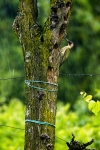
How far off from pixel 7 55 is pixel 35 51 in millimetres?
13537

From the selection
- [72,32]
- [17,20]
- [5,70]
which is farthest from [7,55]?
[17,20]

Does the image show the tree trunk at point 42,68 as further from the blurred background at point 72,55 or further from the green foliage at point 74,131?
the blurred background at point 72,55

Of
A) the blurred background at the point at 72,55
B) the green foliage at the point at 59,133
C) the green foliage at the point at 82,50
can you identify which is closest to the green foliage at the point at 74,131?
the green foliage at the point at 59,133

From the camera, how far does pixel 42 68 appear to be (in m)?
3.93

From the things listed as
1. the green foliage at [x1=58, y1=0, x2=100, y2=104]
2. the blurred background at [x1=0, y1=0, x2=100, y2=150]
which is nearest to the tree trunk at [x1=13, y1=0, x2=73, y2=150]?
the blurred background at [x1=0, y1=0, x2=100, y2=150]

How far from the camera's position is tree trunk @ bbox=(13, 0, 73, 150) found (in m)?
3.89

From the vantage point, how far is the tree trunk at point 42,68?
3.89 m

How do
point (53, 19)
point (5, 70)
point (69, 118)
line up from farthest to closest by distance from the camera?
point (5, 70) < point (69, 118) < point (53, 19)

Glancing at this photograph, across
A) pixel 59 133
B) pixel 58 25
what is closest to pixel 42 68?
pixel 58 25

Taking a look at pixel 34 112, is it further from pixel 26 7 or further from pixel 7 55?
pixel 7 55

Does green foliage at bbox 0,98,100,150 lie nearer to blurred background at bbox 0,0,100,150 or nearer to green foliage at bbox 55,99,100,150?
green foliage at bbox 55,99,100,150

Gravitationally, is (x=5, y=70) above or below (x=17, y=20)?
above

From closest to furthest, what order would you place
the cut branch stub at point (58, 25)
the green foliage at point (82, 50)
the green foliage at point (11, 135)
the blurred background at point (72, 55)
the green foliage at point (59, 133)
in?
the cut branch stub at point (58, 25) → the green foliage at point (11, 135) → the green foliage at point (59, 133) → the blurred background at point (72, 55) → the green foliage at point (82, 50)

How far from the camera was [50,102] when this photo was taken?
3.93 m
